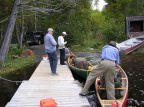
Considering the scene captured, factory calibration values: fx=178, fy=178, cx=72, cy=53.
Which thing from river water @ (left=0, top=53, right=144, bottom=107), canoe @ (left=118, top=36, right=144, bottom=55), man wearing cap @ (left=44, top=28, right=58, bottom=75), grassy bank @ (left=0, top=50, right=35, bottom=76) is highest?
man wearing cap @ (left=44, top=28, right=58, bottom=75)

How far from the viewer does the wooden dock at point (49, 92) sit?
4824 mm

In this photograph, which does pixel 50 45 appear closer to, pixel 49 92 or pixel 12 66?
pixel 49 92

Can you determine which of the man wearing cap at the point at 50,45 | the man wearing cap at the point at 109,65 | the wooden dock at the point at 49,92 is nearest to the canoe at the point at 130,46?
the wooden dock at the point at 49,92

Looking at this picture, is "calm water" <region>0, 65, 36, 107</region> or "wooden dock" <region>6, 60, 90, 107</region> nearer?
"wooden dock" <region>6, 60, 90, 107</region>

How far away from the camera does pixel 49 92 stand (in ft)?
18.7

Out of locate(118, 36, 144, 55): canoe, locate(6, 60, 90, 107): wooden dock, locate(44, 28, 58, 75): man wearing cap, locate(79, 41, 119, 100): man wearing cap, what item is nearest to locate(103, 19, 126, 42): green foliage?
locate(118, 36, 144, 55): canoe

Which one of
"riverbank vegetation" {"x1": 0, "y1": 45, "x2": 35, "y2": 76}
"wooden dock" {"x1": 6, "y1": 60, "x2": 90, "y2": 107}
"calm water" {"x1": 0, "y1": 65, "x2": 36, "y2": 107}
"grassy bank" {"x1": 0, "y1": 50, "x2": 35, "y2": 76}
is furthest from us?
"riverbank vegetation" {"x1": 0, "y1": 45, "x2": 35, "y2": 76}

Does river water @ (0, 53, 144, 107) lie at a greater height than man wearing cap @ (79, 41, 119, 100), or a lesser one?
lesser

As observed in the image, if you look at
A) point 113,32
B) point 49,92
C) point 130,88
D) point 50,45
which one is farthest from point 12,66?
point 113,32

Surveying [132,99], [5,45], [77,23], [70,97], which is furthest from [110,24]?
[70,97]

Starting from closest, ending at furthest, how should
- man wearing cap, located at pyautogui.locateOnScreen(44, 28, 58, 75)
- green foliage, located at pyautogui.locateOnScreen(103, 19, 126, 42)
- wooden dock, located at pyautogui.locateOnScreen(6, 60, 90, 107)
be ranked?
wooden dock, located at pyautogui.locateOnScreen(6, 60, 90, 107)
man wearing cap, located at pyautogui.locateOnScreen(44, 28, 58, 75)
green foliage, located at pyautogui.locateOnScreen(103, 19, 126, 42)

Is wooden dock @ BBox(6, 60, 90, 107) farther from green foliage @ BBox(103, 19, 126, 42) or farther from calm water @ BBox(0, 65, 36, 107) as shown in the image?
green foliage @ BBox(103, 19, 126, 42)

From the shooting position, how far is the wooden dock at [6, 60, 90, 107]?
15.8ft

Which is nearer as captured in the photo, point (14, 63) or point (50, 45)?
point (50, 45)
